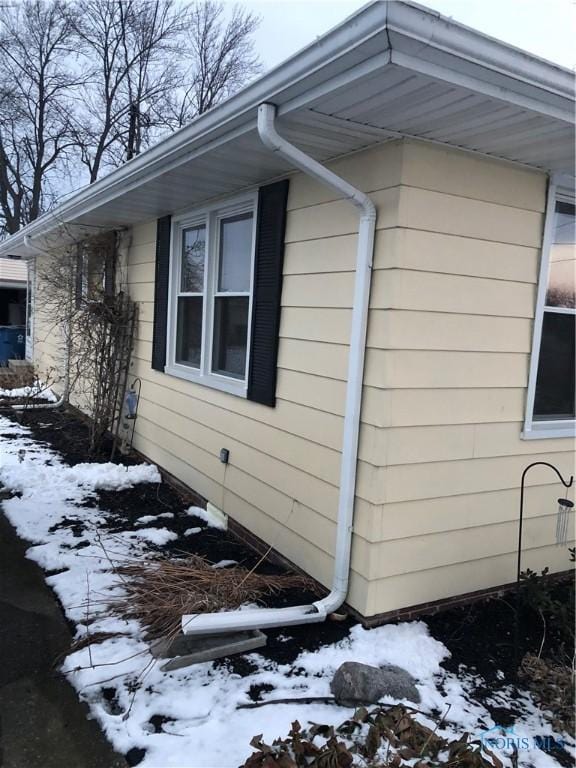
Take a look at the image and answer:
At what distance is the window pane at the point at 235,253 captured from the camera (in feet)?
14.0

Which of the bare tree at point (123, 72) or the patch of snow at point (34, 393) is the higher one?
the bare tree at point (123, 72)

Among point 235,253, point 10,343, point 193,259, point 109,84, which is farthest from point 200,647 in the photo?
point 109,84

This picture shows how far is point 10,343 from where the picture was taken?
1416 cm

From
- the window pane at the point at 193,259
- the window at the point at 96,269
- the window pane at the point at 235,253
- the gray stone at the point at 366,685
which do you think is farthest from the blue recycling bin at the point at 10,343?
the gray stone at the point at 366,685

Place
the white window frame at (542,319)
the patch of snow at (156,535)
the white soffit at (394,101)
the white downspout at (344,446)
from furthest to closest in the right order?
the patch of snow at (156,535), the white window frame at (542,319), the white downspout at (344,446), the white soffit at (394,101)

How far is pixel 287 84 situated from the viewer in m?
2.36

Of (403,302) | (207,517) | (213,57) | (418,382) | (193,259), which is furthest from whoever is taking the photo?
(213,57)

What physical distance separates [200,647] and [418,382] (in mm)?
1701

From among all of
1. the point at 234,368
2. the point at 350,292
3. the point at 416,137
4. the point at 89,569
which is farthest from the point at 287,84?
the point at 89,569

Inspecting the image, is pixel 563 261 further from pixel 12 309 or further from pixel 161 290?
pixel 12 309

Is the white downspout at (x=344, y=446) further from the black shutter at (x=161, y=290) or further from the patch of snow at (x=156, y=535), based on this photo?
the black shutter at (x=161, y=290)

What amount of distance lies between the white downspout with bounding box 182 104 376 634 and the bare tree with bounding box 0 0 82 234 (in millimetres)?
20132

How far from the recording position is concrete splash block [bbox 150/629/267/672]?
2.62 m

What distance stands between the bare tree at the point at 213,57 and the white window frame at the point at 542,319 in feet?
65.5
